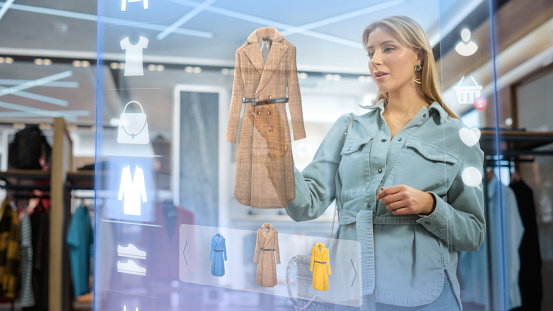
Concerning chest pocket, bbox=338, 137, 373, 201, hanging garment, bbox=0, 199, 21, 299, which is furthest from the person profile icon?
hanging garment, bbox=0, 199, 21, 299

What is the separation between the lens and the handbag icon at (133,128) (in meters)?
1.85

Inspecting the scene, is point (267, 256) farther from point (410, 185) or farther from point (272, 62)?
point (272, 62)

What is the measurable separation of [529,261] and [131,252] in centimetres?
314

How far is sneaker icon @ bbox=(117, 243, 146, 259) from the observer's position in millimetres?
1824

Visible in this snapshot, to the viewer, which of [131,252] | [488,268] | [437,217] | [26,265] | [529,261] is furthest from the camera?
[26,265]

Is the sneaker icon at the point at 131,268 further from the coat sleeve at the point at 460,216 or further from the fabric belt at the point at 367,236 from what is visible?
the coat sleeve at the point at 460,216

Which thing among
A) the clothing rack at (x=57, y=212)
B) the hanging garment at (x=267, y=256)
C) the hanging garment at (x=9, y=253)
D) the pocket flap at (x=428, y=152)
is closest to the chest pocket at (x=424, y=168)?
the pocket flap at (x=428, y=152)

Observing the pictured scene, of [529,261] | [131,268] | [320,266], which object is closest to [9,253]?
[131,268]

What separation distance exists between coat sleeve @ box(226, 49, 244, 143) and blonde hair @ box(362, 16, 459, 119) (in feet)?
1.60

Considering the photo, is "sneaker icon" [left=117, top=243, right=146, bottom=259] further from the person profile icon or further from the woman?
the person profile icon

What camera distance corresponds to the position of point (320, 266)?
1.66 metres

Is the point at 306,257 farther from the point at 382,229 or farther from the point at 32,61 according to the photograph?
the point at 32,61

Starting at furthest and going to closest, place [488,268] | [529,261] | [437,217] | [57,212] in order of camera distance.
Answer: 1. [57,212]
2. [529,261]
3. [488,268]
4. [437,217]

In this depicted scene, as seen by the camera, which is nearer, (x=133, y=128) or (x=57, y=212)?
(x=133, y=128)
